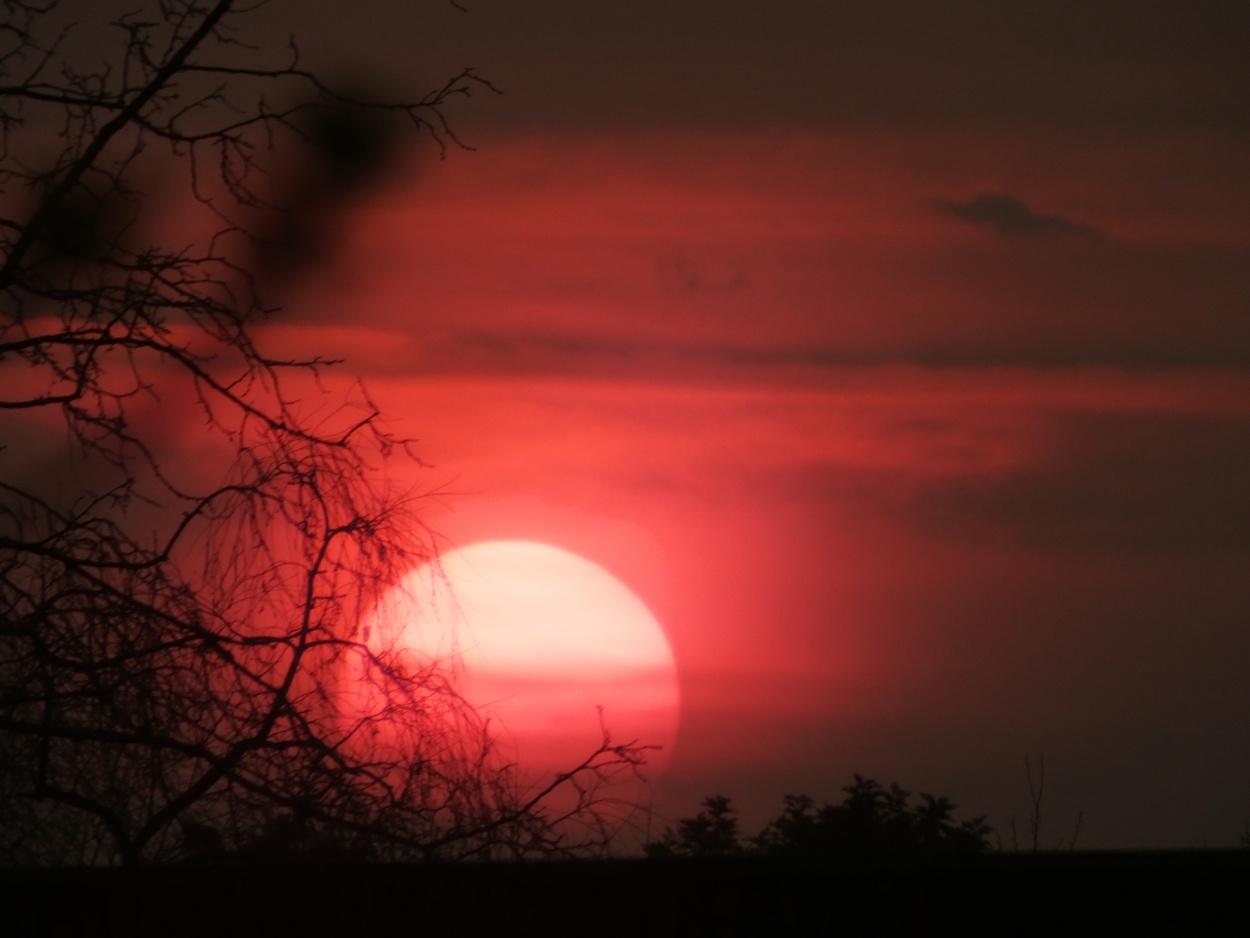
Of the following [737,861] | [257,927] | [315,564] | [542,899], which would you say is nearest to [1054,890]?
[737,861]

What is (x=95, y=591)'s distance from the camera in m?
5.81

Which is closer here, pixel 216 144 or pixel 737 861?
pixel 737 861

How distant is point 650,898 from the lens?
387cm

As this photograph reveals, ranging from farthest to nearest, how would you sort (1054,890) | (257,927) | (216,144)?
(216,144) < (1054,890) < (257,927)

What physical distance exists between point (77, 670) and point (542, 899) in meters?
2.77

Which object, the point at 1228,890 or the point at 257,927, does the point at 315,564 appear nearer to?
the point at 257,927

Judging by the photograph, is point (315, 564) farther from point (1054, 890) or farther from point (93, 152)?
point (1054, 890)

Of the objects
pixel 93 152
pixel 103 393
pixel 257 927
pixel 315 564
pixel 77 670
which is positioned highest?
pixel 93 152

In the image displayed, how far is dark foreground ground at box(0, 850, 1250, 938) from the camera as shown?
370 centimetres

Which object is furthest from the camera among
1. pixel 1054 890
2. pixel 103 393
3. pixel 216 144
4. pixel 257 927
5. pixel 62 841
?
pixel 216 144

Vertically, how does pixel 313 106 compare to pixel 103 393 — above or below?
above

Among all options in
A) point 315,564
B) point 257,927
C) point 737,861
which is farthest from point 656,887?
point 315,564

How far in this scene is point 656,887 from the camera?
3869 millimetres

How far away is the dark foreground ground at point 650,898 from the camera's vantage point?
3.70 m
